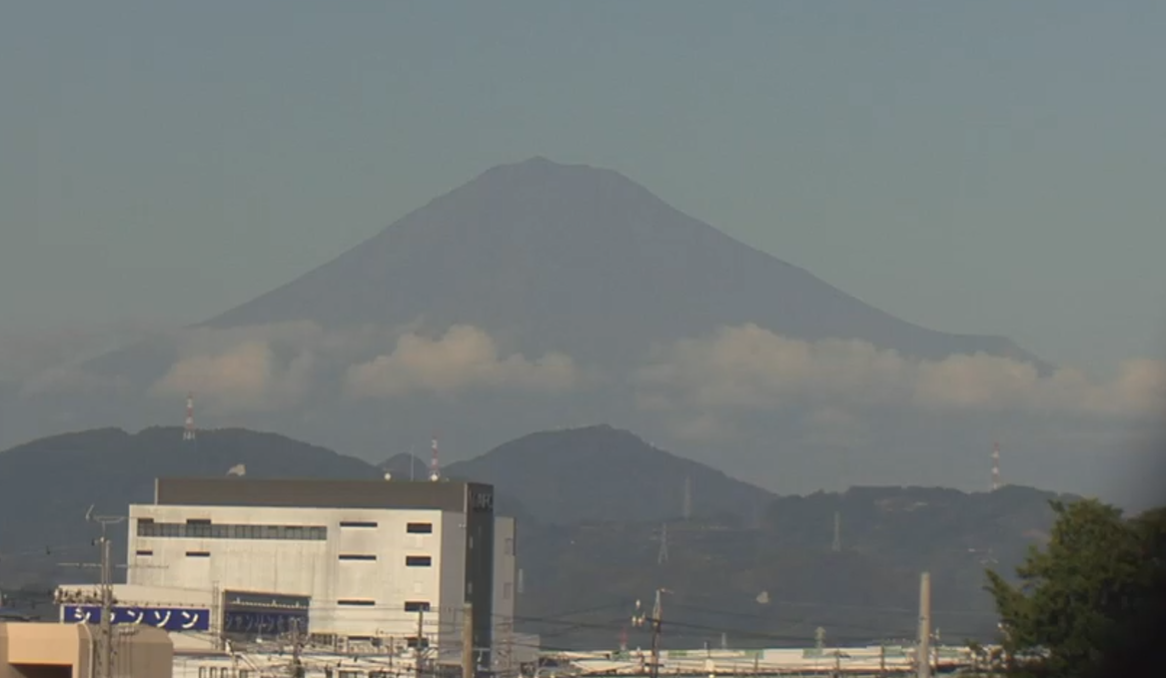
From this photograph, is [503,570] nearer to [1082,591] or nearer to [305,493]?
[305,493]

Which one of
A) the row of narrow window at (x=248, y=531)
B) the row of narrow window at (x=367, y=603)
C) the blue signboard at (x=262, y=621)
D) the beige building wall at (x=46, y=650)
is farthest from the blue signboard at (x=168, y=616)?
the beige building wall at (x=46, y=650)

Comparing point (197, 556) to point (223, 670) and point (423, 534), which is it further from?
point (223, 670)

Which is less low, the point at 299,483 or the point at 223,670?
the point at 299,483

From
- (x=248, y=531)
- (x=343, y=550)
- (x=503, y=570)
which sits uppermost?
(x=248, y=531)

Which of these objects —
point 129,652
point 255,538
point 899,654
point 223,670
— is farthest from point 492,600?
point 129,652

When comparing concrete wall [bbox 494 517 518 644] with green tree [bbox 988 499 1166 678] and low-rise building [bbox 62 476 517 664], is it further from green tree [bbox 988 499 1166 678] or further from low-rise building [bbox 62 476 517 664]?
green tree [bbox 988 499 1166 678]

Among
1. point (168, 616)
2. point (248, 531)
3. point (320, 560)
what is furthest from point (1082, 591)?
point (248, 531)
